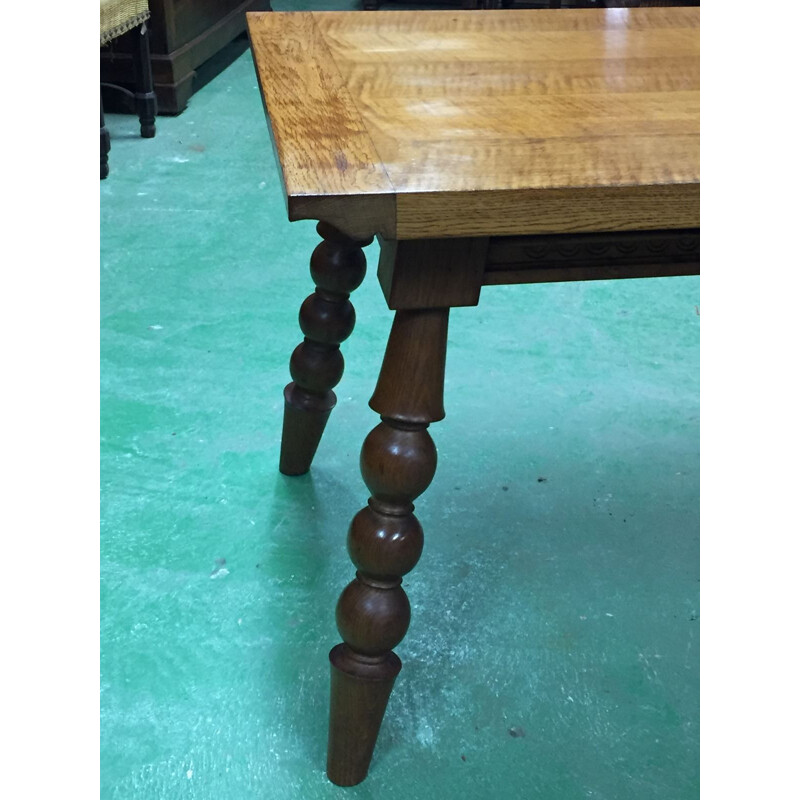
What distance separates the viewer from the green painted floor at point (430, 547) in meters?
0.93

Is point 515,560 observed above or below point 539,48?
below

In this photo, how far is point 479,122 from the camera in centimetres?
81

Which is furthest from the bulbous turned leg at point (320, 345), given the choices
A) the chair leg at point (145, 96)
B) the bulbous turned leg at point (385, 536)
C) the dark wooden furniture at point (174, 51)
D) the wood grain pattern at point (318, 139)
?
the dark wooden furniture at point (174, 51)

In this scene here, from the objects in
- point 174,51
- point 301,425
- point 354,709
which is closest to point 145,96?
point 174,51

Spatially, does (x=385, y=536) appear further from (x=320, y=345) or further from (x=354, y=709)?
(x=320, y=345)

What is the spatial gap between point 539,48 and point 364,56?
19cm

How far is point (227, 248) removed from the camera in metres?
1.89

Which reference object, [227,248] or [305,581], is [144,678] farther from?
[227,248]

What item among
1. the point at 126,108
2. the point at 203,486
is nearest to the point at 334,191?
the point at 203,486

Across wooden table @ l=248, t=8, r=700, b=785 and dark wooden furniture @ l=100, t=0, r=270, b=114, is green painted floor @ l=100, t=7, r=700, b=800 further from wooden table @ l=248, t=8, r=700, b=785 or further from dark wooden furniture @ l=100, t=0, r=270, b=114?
dark wooden furniture @ l=100, t=0, r=270, b=114

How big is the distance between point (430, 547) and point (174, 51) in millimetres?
1882

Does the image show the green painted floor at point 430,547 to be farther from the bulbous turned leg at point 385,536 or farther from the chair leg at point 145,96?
the chair leg at point 145,96

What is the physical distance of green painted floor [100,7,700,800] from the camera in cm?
93

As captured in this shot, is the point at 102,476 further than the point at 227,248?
No
